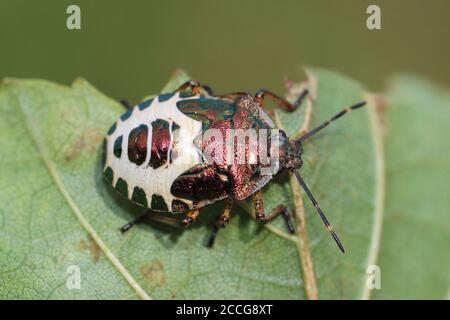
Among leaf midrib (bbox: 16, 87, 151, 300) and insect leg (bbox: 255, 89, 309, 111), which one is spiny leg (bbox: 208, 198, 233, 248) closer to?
leaf midrib (bbox: 16, 87, 151, 300)

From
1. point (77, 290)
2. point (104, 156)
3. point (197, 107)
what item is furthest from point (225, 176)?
point (77, 290)

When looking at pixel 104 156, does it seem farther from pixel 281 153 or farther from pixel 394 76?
pixel 394 76

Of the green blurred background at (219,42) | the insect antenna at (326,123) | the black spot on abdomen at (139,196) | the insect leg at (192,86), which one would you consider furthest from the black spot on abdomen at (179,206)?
the green blurred background at (219,42)

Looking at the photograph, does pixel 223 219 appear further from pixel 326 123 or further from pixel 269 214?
pixel 326 123

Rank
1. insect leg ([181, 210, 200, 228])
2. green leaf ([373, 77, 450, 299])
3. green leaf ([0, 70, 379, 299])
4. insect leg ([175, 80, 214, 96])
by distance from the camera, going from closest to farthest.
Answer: green leaf ([0, 70, 379, 299]) < insect leg ([181, 210, 200, 228]) < insect leg ([175, 80, 214, 96]) < green leaf ([373, 77, 450, 299])

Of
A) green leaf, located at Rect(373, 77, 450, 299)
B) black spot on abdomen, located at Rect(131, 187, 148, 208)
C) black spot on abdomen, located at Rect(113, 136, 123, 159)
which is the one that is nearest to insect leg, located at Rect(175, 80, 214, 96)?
black spot on abdomen, located at Rect(113, 136, 123, 159)

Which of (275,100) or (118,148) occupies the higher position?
(275,100)

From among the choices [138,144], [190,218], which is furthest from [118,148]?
[190,218]
